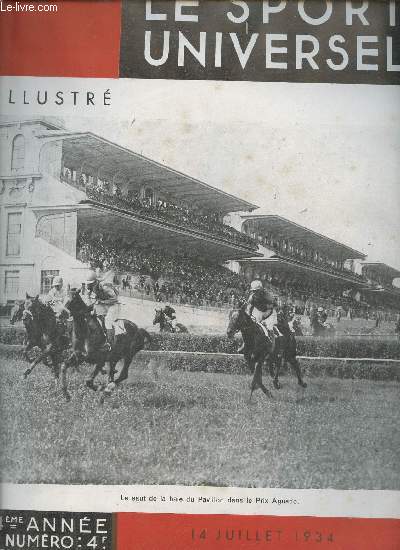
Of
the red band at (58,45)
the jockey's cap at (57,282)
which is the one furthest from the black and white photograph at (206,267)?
the red band at (58,45)

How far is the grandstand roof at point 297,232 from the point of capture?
2.64m

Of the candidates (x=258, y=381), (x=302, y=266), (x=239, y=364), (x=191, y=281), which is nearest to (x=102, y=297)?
(x=191, y=281)

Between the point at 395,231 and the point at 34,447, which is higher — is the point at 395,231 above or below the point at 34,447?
above

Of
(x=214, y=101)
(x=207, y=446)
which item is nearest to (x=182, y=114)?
(x=214, y=101)

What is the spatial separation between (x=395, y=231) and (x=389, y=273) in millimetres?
196

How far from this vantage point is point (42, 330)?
2607mm

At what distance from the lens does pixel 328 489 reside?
252cm

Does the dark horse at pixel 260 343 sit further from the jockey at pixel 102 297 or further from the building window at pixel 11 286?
the building window at pixel 11 286

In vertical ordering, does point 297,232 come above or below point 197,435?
above

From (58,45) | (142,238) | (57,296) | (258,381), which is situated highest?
(58,45)

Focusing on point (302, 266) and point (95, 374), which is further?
point (302, 266)

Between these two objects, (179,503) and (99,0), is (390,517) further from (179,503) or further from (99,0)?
(99,0)

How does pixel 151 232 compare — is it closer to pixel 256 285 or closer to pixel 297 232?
pixel 256 285

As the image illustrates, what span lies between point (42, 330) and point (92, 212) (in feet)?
1.90
